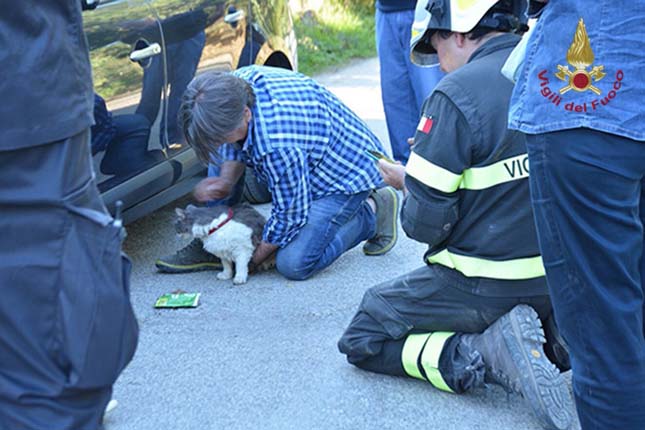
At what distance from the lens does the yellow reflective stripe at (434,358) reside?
124 inches

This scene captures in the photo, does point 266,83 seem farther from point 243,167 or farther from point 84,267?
point 84,267

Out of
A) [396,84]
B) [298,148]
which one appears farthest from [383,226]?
[396,84]

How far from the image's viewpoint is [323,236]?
4.34 metres

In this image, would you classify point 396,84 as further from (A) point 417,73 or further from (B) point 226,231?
(B) point 226,231

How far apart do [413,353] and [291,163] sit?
1.23 metres

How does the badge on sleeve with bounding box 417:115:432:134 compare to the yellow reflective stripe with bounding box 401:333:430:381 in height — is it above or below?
above

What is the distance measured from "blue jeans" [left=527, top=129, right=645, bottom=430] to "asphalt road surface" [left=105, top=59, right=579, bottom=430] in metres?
0.80

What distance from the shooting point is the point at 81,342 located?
185 cm

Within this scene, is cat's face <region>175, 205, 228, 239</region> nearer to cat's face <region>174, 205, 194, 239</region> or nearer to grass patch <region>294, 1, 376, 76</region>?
cat's face <region>174, 205, 194, 239</region>

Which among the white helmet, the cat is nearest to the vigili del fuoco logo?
the white helmet

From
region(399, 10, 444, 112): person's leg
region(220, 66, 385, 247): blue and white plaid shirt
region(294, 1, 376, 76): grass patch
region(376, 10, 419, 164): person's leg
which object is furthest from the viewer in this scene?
region(294, 1, 376, 76): grass patch

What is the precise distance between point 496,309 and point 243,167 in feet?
5.87

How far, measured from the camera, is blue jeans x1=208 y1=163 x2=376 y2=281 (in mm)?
4309

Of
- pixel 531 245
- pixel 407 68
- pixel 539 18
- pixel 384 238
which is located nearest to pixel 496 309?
pixel 531 245
